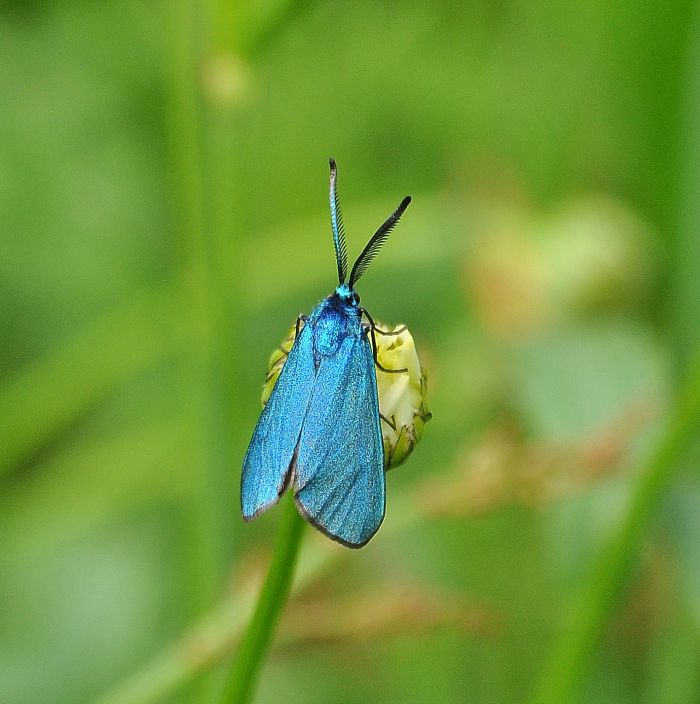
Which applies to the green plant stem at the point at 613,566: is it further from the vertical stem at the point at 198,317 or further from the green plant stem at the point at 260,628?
the vertical stem at the point at 198,317

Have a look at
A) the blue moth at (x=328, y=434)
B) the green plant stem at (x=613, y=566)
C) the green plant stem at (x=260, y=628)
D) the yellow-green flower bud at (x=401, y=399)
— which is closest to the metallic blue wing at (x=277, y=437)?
the blue moth at (x=328, y=434)

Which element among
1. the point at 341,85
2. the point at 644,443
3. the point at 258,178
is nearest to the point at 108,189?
the point at 258,178

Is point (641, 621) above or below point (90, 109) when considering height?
below

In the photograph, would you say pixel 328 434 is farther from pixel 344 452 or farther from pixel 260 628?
pixel 260 628

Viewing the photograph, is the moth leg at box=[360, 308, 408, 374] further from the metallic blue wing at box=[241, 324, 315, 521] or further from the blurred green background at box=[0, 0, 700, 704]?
the blurred green background at box=[0, 0, 700, 704]

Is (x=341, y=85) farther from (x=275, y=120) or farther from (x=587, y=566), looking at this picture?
(x=587, y=566)

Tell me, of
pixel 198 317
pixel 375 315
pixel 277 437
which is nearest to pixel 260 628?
pixel 277 437
